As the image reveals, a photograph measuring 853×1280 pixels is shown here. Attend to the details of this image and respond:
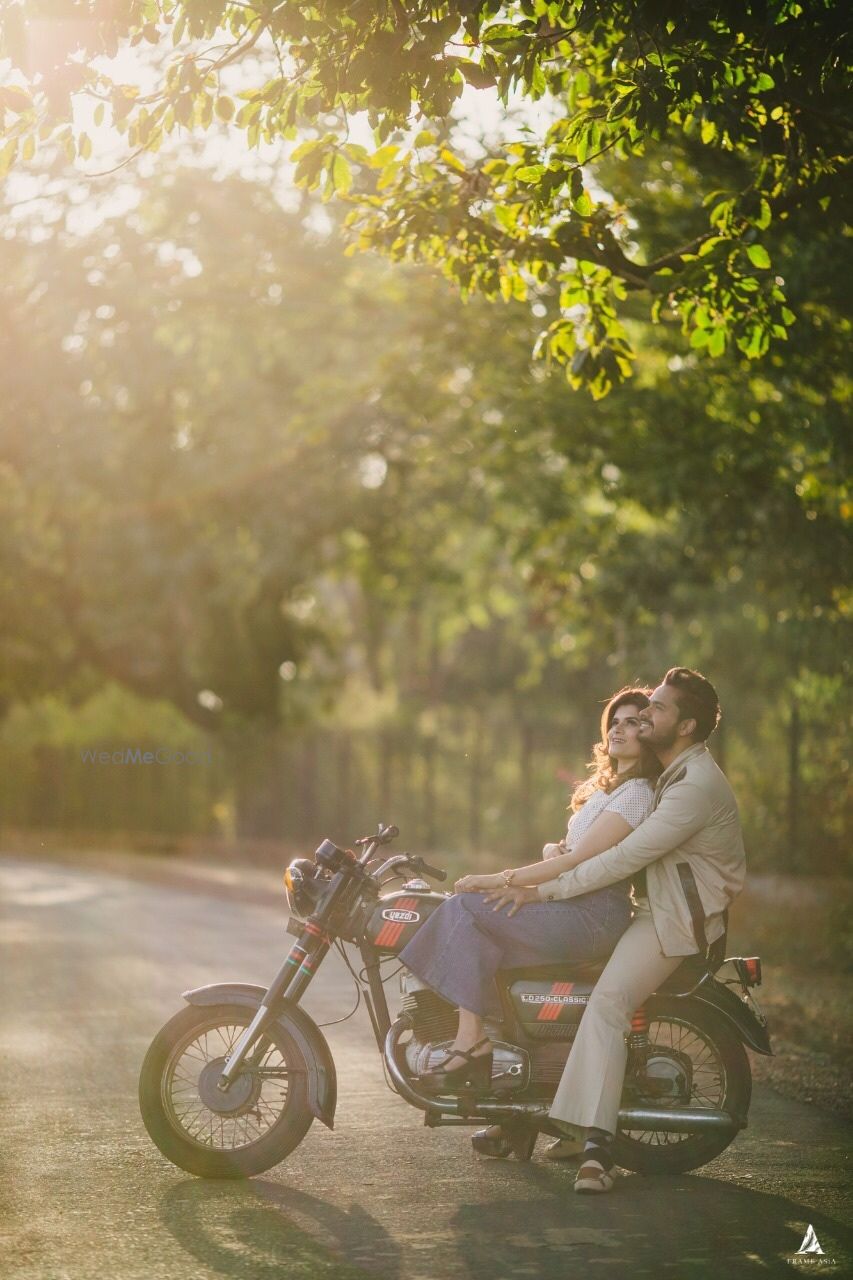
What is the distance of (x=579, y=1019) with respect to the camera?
23.4 ft

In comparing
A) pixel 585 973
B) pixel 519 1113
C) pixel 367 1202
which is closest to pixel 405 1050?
pixel 519 1113

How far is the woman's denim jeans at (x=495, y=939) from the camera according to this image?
6.96 meters

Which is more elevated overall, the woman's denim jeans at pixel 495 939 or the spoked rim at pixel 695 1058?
the woman's denim jeans at pixel 495 939

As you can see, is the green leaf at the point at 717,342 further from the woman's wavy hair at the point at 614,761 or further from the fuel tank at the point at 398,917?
the fuel tank at the point at 398,917

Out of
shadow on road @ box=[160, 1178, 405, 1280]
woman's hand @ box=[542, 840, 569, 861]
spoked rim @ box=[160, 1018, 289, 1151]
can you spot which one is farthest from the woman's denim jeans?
shadow on road @ box=[160, 1178, 405, 1280]

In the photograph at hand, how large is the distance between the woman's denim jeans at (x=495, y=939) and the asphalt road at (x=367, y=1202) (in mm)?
768

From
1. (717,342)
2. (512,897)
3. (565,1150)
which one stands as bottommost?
(565,1150)

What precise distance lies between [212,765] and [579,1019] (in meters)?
24.8

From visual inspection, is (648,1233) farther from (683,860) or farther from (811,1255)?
(683,860)

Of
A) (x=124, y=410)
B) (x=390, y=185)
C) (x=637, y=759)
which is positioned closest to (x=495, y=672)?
(x=124, y=410)

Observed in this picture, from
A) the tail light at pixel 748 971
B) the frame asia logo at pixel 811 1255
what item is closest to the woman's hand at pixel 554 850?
the tail light at pixel 748 971

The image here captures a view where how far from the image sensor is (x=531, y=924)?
7.09 meters

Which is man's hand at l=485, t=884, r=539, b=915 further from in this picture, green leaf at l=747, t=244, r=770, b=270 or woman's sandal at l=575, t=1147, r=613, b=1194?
green leaf at l=747, t=244, r=770, b=270

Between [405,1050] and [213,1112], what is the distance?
775mm
